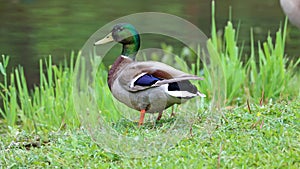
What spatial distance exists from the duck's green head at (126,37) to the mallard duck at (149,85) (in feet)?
0.09

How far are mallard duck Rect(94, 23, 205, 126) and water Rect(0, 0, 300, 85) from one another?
13.9 ft

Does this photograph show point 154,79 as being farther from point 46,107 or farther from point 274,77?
point 274,77

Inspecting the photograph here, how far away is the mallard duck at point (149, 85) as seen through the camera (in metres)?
3.80

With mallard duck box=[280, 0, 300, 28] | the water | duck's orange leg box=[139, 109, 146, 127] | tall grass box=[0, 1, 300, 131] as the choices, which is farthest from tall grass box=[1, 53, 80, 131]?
the water

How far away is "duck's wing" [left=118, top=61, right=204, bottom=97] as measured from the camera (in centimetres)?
380

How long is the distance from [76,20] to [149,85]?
7.26 meters

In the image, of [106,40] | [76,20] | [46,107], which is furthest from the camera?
[76,20]

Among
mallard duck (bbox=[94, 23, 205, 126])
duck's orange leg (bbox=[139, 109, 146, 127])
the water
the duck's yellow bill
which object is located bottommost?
the water

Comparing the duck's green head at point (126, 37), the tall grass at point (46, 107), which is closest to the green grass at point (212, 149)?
the duck's green head at point (126, 37)

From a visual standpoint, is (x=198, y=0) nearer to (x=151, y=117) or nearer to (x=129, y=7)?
(x=129, y=7)

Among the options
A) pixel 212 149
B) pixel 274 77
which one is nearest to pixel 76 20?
pixel 274 77

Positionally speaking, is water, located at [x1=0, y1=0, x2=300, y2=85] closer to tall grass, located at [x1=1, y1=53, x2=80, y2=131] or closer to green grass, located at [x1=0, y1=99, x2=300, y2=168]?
tall grass, located at [x1=1, y1=53, x2=80, y2=131]

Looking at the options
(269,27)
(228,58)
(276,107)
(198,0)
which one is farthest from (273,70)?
(198,0)

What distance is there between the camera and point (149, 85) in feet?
12.5
